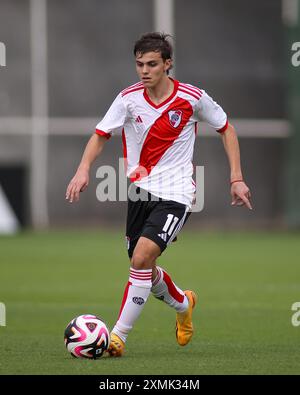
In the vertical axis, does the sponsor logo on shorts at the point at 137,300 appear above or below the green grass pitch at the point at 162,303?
above

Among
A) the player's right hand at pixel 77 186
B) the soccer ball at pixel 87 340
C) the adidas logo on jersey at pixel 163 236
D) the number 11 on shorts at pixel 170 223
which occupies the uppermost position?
the player's right hand at pixel 77 186

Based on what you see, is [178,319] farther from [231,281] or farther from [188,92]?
[231,281]

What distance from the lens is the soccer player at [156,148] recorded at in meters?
7.82

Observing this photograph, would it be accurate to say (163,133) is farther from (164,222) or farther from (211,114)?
(164,222)

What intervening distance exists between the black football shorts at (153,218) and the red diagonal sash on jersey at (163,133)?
0.19 meters

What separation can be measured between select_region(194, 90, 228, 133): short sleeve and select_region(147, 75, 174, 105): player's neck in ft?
0.89

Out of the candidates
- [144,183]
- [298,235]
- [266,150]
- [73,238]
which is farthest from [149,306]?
[266,150]

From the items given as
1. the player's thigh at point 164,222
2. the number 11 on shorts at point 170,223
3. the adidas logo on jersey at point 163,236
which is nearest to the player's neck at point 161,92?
the player's thigh at point 164,222

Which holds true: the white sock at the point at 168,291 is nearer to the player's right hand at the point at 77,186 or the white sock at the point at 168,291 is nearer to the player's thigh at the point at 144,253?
the player's thigh at the point at 144,253

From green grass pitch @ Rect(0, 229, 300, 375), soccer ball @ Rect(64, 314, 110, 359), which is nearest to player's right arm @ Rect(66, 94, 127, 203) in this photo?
soccer ball @ Rect(64, 314, 110, 359)

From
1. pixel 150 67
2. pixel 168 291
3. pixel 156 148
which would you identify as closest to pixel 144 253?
pixel 168 291

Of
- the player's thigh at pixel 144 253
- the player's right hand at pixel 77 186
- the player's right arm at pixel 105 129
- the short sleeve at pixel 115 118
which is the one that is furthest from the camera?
the short sleeve at pixel 115 118

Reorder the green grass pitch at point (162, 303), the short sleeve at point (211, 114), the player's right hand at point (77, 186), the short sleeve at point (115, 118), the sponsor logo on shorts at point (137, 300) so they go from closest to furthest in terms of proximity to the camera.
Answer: the green grass pitch at point (162, 303) → the player's right hand at point (77, 186) → the sponsor logo on shorts at point (137, 300) → the short sleeve at point (115, 118) → the short sleeve at point (211, 114)

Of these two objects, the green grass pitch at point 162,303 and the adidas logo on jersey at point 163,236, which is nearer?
the green grass pitch at point 162,303
